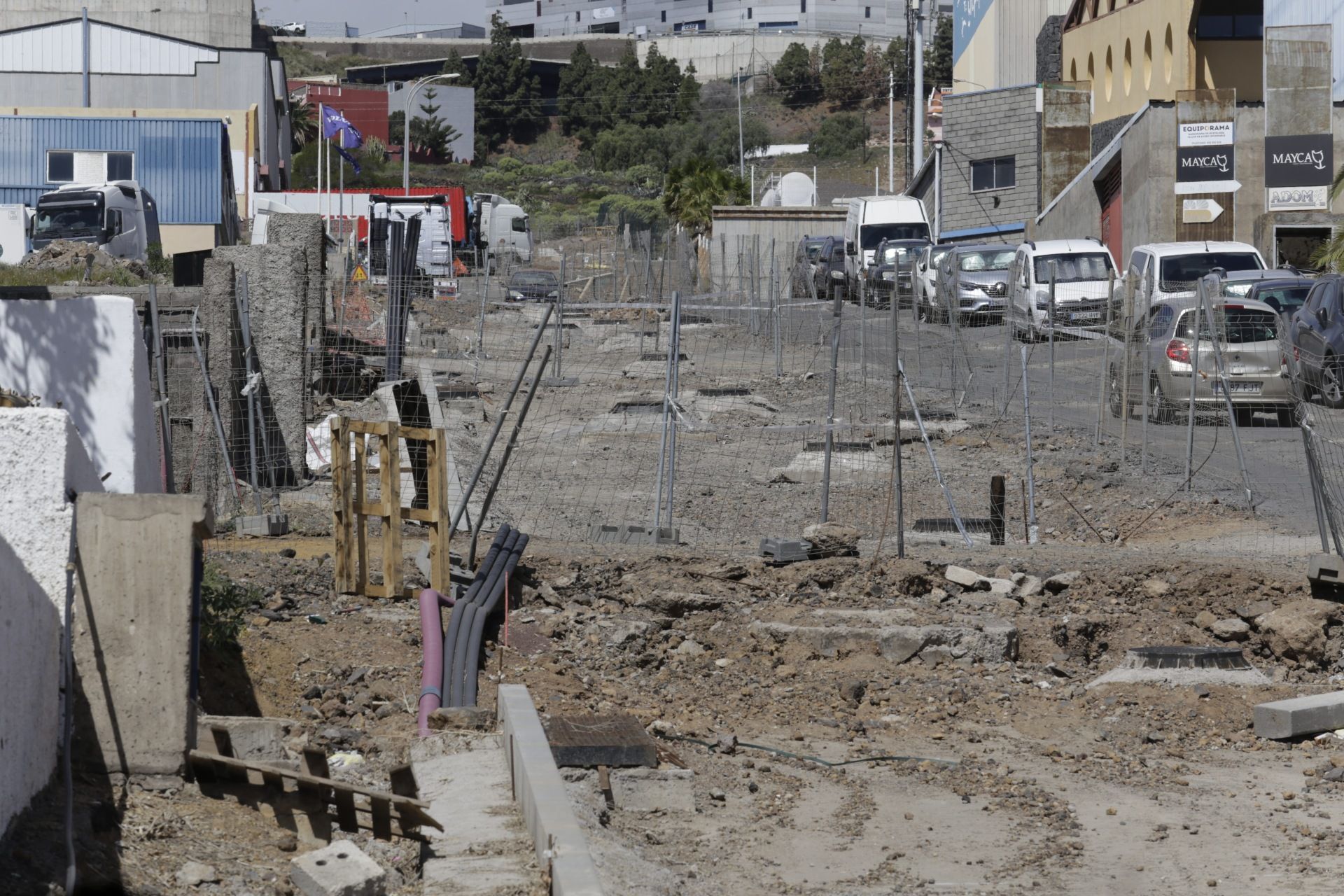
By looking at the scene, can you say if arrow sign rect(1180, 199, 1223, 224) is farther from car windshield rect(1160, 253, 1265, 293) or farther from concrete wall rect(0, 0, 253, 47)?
concrete wall rect(0, 0, 253, 47)

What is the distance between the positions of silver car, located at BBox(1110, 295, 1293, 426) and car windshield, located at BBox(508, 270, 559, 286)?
59.8 feet

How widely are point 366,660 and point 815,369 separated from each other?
629 inches

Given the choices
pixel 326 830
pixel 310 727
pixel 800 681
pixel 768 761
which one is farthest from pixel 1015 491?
pixel 326 830

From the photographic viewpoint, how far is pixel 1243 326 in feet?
58.4

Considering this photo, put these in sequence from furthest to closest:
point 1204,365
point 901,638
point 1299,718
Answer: point 1204,365
point 901,638
point 1299,718

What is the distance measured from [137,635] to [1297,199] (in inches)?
1343

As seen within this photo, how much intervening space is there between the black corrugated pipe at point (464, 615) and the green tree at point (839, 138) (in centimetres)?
10500

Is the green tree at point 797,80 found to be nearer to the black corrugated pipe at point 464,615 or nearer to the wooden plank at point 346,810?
the black corrugated pipe at point 464,615

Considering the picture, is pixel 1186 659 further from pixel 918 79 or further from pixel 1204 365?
pixel 918 79

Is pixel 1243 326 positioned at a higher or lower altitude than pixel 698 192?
lower

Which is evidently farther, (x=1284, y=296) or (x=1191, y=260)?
(x=1191, y=260)

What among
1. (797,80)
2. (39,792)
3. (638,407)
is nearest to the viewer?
(39,792)

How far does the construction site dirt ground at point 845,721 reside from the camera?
6.57 m

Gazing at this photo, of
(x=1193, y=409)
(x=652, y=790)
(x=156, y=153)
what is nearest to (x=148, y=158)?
(x=156, y=153)
